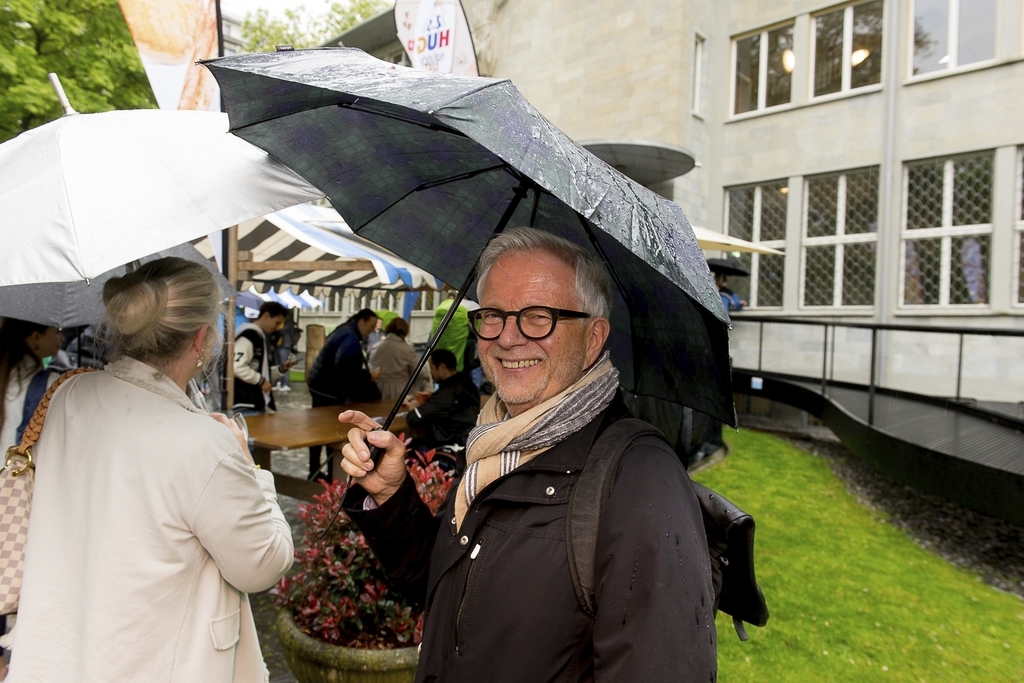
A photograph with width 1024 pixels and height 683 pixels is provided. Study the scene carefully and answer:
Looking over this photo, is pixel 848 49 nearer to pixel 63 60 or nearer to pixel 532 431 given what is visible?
pixel 532 431

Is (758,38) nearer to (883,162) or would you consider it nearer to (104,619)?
(883,162)

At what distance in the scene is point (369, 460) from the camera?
5.56 feet

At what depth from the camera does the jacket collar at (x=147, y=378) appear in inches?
73.5

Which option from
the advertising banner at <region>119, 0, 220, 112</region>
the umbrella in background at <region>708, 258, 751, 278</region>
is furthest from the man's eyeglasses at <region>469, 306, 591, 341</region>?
the umbrella in background at <region>708, 258, 751, 278</region>

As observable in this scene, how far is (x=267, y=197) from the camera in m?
1.88

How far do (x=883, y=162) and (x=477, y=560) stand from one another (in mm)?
13297

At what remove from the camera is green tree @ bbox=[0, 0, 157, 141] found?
1247 cm

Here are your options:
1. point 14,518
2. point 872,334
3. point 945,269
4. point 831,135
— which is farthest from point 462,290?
point 831,135

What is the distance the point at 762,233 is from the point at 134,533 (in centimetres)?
1419

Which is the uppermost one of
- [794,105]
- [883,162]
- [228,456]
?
[794,105]

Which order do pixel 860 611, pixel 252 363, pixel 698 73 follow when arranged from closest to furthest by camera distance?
1. pixel 860 611
2. pixel 252 363
3. pixel 698 73

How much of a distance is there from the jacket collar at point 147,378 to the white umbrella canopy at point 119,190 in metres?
0.53

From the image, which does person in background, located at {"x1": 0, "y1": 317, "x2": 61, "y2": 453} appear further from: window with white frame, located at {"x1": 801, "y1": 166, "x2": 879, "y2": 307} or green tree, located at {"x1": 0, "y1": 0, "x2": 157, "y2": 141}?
window with white frame, located at {"x1": 801, "y1": 166, "x2": 879, "y2": 307}

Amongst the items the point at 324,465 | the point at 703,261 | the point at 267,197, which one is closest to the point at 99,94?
the point at 324,465
